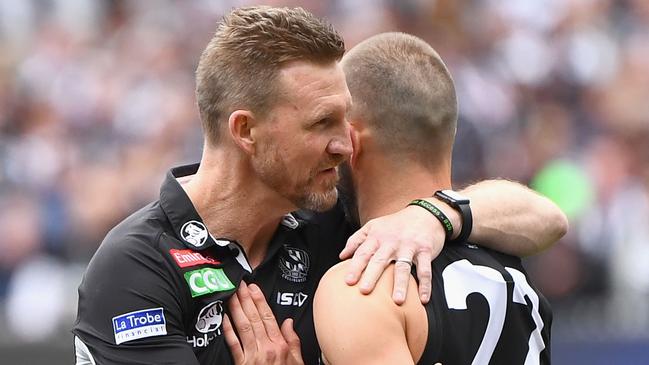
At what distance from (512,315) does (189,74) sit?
6.89 meters

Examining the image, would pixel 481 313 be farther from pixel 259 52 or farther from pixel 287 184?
pixel 259 52

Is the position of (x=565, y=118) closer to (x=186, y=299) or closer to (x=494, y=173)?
(x=494, y=173)

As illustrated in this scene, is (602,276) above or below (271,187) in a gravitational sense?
below

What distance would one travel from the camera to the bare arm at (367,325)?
346cm

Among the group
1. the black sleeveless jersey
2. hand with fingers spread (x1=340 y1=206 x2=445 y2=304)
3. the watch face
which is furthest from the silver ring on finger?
the watch face

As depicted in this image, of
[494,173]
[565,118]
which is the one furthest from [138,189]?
[565,118]

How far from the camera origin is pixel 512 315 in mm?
3838

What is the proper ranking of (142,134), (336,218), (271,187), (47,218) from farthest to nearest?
1. (142,134)
2. (47,218)
3. (336,218)
4. (271,187)

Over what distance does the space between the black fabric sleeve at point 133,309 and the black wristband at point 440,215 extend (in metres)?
0.79

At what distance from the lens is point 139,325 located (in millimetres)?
3674

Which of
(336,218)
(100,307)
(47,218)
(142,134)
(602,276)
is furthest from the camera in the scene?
(142,134)

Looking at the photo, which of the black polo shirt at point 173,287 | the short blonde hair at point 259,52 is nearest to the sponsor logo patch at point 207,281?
the black polo shirt at point 173,287

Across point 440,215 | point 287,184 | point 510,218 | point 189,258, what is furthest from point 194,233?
point 510,218

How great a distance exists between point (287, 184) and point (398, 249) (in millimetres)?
475
